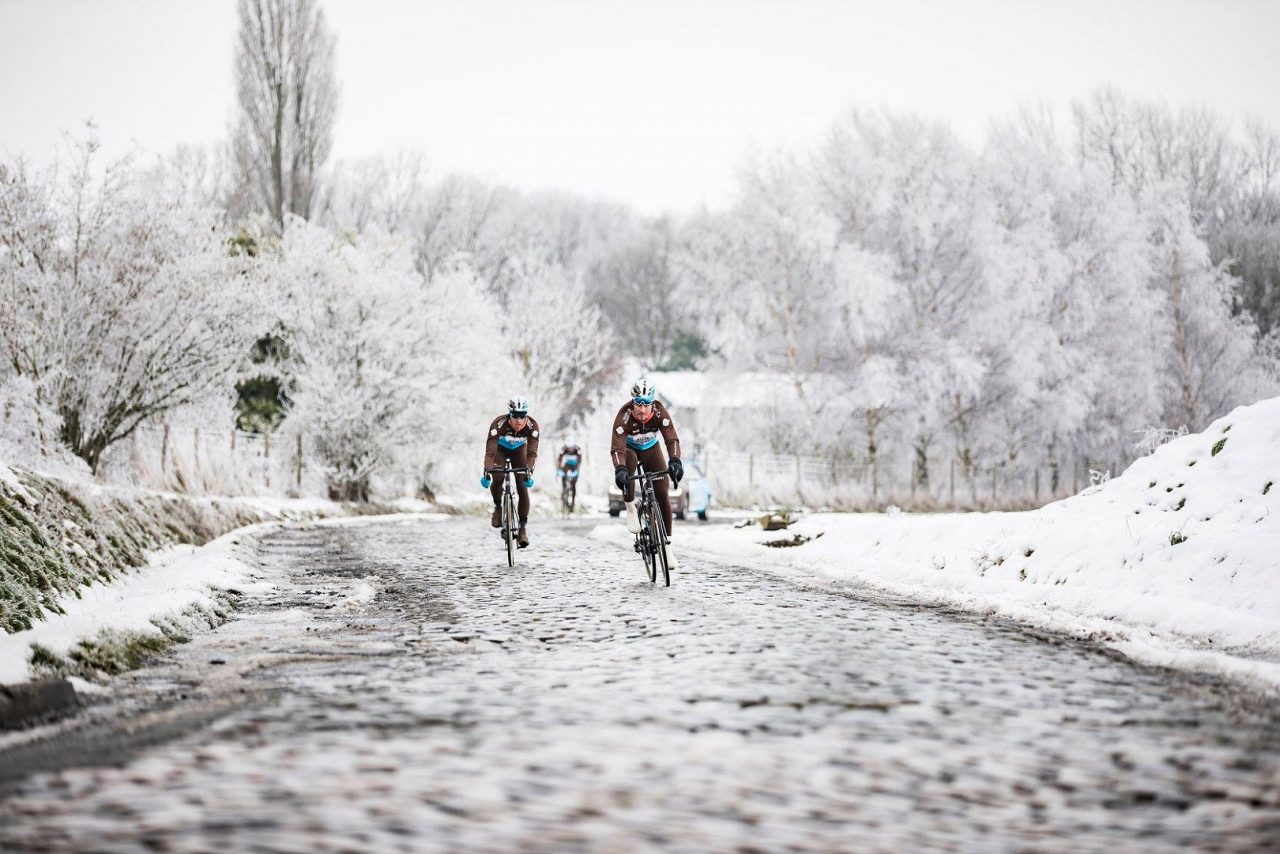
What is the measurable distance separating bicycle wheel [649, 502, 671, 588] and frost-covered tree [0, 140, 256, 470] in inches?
336

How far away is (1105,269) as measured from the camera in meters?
43.5

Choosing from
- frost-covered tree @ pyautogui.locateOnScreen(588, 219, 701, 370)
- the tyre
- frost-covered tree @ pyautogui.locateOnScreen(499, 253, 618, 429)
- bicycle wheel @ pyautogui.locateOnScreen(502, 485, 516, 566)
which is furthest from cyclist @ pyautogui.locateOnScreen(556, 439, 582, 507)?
frost-covered tree @ pyautogui.locateOnScreen(588, 219, 701, 370)

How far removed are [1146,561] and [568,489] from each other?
23297mm

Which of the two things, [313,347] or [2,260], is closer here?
[2,260]

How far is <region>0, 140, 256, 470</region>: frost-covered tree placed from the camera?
54.2 feet

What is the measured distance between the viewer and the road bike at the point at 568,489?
104 feet

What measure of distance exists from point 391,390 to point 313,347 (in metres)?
2.28

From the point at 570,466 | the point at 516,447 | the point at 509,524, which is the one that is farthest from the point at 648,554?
the point at 570,466

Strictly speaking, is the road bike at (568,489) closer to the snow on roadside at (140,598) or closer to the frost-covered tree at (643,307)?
the snow on roadside at (140,598)

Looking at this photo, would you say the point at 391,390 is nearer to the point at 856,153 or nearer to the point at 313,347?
the point at 313,347

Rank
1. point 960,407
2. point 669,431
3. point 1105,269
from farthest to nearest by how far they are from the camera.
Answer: point 1105,269 → point 960,407 → point 669,431

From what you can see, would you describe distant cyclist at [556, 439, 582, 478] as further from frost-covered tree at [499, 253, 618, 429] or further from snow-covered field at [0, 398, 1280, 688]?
frost-covered tree at [499, 253, 618, 429]

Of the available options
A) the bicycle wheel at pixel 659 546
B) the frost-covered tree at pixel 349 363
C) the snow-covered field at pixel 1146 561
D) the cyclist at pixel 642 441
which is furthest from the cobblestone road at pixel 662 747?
the frost-covered tree at pixel 349 363

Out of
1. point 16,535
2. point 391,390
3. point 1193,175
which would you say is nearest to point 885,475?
point 391,390
